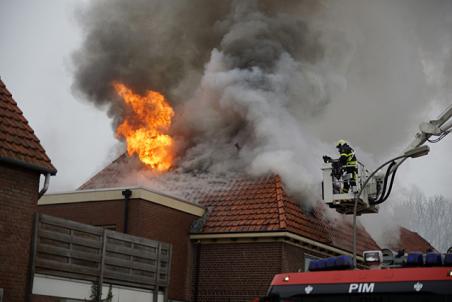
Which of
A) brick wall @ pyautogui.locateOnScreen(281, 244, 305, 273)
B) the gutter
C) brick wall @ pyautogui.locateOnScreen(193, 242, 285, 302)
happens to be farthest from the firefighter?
the gutter

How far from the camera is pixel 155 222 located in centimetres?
1877

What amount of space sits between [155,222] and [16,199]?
22.4 ft

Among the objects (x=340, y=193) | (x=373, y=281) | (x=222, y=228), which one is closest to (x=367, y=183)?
(x=340, y=193)

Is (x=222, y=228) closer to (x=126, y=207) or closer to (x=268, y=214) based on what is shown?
(x=268, y=214)

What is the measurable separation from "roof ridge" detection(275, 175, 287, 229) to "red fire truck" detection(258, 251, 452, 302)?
9949 millimetres

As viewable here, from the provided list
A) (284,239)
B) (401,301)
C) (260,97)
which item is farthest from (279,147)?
(401,301)

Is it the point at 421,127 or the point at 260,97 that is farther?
the point at 260,97

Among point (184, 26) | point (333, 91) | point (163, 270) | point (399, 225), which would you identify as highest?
point (184, 26)

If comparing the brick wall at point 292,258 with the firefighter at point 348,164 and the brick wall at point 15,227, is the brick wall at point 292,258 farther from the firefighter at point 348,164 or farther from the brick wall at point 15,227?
the brick wall at point 15,227

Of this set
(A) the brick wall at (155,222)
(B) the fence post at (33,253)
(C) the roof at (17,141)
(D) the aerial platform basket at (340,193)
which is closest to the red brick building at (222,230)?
(A) the brick wall at (155,222)

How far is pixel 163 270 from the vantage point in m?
16.2

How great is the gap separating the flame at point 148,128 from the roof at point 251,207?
614mm

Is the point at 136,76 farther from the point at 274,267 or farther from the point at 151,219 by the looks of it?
the point at 274,267

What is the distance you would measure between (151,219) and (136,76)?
761cm
